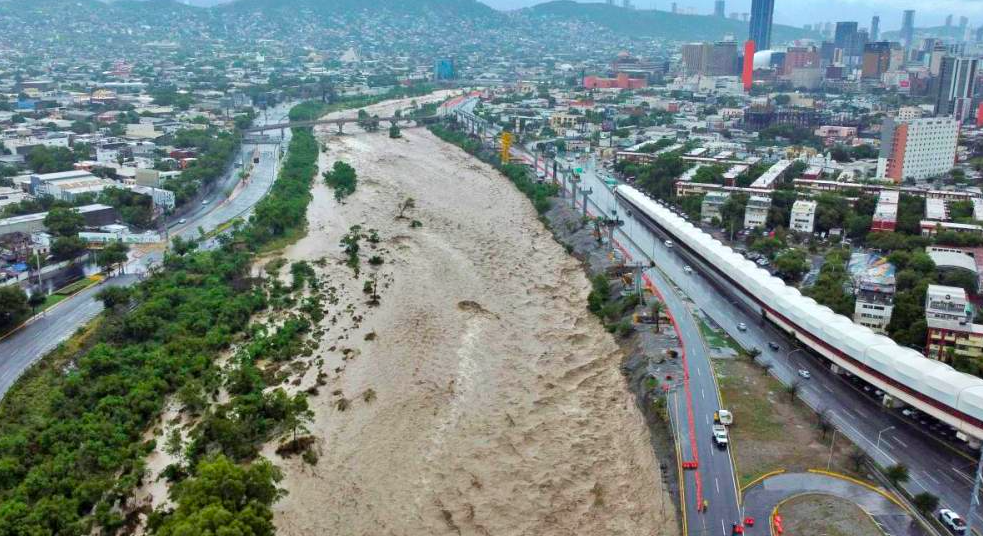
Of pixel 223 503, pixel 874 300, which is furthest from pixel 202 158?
pixel 874 300

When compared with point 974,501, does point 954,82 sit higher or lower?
higher

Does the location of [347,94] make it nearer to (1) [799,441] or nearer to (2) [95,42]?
(2) [95,42]

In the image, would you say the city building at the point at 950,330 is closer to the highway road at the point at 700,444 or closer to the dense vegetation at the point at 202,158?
the highway road at the point at 700,444

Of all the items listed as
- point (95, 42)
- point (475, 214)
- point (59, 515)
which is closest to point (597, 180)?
point (475, 214)

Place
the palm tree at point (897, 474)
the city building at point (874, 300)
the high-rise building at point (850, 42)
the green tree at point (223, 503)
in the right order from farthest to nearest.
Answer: the high-rise building at point (850, 42), the city building at point (874, 300), the palm tree at point (897, 474), the green tree at point (223, 503)

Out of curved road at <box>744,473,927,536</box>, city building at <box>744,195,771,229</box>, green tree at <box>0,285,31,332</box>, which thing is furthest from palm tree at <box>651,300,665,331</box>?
green tree at <box>0,285,31,332</box>

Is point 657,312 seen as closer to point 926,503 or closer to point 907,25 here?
point 926,503

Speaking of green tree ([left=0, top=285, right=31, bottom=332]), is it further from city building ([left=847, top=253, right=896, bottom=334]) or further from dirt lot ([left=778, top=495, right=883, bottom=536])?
city building ([left=847, top=253, right=896, bottom=334])

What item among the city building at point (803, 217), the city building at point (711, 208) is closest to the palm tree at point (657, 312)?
the city building at point (803, 217)
